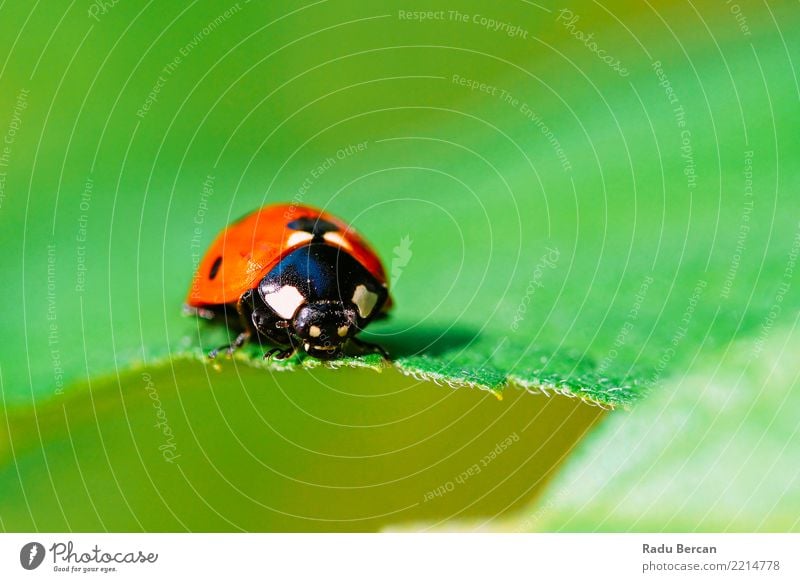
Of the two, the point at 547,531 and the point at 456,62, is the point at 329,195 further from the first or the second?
the point at 547,531

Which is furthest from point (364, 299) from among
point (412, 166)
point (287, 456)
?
point (412, 166)

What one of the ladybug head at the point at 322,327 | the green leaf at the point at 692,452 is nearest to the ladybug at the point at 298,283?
the ladybug head at the point at 322,327

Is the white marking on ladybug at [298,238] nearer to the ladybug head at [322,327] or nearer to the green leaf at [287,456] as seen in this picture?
the ladybug head at [322,327]

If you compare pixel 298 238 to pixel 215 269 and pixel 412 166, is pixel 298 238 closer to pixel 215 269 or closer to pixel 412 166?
pixel 215 269

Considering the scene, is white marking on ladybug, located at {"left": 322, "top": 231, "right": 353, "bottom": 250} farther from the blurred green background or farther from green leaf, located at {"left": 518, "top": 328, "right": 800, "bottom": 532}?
green leaf, located at {"left": 518, "top": 328, "right": 800, "bottom": 532}

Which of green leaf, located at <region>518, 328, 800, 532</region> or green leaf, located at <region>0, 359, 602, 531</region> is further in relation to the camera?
green leaf, located at <region>0, 359, 602, 531</region>

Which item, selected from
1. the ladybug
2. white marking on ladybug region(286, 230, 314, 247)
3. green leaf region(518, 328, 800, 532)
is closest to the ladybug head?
the ladybug
